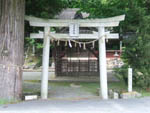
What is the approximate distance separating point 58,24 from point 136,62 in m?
3.88

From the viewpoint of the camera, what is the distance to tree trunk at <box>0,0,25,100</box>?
5.98 metres

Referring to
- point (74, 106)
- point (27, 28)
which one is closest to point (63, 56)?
point (27, 28)

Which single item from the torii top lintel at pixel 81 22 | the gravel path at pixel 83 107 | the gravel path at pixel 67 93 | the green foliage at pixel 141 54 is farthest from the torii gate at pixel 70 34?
the green foliage at pixel 141 54

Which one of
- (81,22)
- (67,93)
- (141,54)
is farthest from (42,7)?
(141,54)

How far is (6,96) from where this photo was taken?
5961 millimetres

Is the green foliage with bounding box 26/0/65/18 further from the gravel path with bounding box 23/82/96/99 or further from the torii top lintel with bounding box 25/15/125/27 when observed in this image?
the gravel path with bounding box 23/82/96/99

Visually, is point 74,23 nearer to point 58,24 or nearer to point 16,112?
point 58,24

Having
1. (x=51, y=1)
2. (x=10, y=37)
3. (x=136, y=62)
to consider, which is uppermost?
(x=51, y=1)

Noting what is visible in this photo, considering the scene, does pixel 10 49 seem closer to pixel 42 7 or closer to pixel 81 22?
pixel 81 22

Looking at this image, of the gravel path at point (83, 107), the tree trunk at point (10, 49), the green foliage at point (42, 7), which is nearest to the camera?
the gravel path at point (83, 107)

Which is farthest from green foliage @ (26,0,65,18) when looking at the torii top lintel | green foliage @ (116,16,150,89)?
green foliage @ (116,16,150,89)

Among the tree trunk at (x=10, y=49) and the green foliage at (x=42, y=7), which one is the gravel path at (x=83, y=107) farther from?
→ the green foliage at (x=42, y=7)

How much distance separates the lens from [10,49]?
6.06 metres

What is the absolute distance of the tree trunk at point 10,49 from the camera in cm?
598
